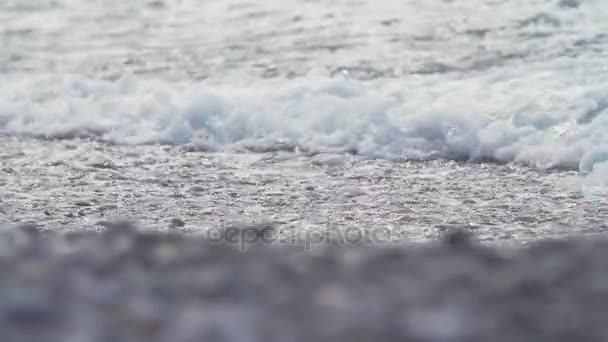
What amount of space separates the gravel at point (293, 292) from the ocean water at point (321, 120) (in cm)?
280

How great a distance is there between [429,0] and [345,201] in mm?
5488

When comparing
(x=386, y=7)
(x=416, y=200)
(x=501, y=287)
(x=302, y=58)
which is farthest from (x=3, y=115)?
(x=501, y=287)

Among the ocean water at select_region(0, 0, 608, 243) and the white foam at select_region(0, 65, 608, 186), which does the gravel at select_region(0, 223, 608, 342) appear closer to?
the ocean water at select_region(0, 0, 608, 243)

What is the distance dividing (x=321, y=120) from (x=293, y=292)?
4892mm

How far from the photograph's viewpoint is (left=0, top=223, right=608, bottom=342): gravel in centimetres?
155

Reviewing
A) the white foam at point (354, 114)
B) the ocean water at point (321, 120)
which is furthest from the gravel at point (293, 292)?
the white foam at point (354, 114)

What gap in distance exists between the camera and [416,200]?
5.10 meters

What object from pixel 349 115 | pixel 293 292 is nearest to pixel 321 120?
pixel 349 115

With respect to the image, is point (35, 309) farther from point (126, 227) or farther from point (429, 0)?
point (429, 0)

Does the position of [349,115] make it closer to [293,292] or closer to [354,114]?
[354,114]

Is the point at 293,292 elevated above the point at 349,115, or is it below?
above

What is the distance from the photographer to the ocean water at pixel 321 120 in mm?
5035

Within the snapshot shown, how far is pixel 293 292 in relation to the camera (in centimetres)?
167

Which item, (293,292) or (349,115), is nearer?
(293,292)
